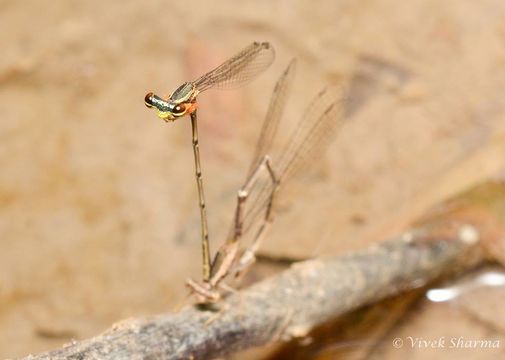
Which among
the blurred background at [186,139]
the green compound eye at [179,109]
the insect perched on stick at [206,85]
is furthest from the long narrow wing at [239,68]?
the blurred background at [186,139]

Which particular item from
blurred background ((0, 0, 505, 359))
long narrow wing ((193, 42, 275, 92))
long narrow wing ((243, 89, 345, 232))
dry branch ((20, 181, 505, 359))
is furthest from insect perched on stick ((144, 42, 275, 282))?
blurred background ((0, 0, 505, 359))

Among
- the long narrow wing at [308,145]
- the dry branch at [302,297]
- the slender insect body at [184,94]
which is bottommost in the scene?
the dry branch at [302,297]

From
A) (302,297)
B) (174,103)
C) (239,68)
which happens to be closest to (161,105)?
(174,103)

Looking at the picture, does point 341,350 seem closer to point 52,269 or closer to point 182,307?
point 182,307

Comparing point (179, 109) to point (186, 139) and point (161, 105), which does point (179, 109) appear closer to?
point (161, 105)

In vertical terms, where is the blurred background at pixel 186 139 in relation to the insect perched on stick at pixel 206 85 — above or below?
above

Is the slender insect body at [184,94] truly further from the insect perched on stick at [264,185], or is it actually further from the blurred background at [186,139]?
the blurred background at [186,139]

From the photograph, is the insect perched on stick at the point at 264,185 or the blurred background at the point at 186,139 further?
the blurred background at the point at 186,139
